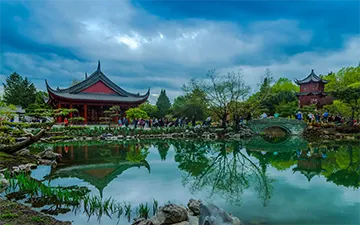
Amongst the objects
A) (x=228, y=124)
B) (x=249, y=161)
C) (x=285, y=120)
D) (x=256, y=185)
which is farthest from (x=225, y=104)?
(x=256, y=185)

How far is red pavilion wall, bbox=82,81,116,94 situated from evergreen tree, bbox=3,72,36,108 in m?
15.7

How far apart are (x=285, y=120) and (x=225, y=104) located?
20.7 ft

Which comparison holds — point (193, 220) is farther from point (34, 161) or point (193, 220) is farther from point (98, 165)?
point (34, 161)

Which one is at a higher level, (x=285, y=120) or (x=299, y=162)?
(x=285, y=120)

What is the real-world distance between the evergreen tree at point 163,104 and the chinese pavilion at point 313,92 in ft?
62.8

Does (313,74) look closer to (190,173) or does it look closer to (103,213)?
(190,173)

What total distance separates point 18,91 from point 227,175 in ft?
132

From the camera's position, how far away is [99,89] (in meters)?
29.4

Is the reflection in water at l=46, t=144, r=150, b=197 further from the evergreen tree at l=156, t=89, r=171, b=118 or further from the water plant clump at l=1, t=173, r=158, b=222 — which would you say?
the evergreen tree at l=156, t=89, r=171, b=118

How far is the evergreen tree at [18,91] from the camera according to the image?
39031 mm

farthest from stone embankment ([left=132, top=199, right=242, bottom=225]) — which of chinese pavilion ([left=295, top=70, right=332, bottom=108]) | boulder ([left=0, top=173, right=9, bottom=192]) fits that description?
chinese pavilion ([left=295, top=70, right=332, bottom=108])

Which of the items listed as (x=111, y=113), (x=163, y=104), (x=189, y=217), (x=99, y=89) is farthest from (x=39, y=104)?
(x=189, y=217)

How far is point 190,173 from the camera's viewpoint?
9.39 metres

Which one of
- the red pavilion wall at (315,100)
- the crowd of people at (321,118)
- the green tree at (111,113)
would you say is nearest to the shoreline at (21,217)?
the green tree at (111,113)
